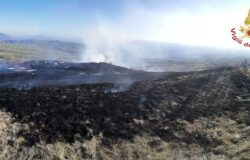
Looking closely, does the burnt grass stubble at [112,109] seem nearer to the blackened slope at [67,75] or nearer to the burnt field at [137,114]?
the burnt field at [137,114]

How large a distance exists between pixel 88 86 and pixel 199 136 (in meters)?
16.7

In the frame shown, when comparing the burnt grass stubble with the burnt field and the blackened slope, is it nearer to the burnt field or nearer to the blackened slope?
the burnt field

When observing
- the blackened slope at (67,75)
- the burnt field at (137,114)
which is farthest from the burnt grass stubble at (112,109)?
the blackened slope at (67,75)

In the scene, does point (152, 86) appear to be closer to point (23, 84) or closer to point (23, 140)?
point (23, 84)

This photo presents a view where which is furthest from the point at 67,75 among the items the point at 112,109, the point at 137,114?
the point at 137,114

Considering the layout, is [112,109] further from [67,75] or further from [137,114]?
[67,75]

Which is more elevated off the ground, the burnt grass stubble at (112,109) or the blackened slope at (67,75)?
the blackened slope at (67,75)

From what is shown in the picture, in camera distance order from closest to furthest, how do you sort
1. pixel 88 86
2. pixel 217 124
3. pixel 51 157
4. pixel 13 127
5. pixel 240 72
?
pixel 51 157 < pixel 13 127 < pixel 217 124 < pixel 88 86 < pixel 240 72

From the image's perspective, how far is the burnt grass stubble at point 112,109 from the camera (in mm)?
31484

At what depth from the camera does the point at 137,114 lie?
36812 mm

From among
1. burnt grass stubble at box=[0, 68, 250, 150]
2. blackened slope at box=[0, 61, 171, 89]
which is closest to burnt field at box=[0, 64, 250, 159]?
burnt grass stubble at box=[0, 68, 250, 150]

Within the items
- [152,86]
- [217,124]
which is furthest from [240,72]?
[217,124]

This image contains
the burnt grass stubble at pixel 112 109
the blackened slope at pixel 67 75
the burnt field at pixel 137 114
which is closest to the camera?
the burnt field at pixel 137 114

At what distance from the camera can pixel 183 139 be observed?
32.6 m
